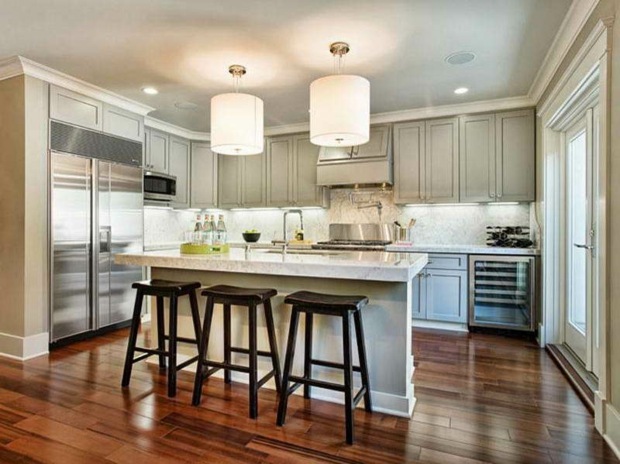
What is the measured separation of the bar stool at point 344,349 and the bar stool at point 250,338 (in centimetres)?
19

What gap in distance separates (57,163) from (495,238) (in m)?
4.62

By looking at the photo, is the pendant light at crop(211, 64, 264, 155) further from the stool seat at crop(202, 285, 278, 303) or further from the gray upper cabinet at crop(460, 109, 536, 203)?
the gray upper cabinet at crop(460, 109, 536, 203)

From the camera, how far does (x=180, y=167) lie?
17.5 feet

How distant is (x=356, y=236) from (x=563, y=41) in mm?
2961

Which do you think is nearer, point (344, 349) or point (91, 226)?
point (344, 349)

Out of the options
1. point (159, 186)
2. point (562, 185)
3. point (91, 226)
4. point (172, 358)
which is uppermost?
point (159, 186)

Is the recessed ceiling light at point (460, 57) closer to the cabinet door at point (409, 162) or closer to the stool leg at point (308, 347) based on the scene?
the cabinet door at point (409, 162)

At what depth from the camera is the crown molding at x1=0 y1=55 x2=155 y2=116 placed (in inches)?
126

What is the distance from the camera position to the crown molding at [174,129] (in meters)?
4.86

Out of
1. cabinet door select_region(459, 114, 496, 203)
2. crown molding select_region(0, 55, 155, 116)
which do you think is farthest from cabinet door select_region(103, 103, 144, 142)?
cabinet door select_region(459, 114, 496, 203)

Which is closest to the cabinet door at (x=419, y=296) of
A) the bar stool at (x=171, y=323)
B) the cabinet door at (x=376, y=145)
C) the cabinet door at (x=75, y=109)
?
the cabinet door at (x=376, y=145)

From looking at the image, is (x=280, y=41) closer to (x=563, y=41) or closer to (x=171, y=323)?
(x=563, y=41)

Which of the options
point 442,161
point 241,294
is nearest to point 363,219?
→ point 442,161

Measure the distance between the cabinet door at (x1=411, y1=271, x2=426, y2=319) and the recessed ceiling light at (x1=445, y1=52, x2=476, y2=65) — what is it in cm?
218
